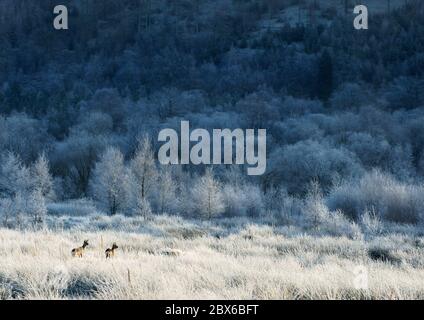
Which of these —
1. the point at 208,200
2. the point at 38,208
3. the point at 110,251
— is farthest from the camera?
the point at 208,200

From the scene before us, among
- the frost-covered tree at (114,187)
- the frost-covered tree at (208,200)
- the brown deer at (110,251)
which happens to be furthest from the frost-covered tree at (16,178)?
the brown deer at (110,251)

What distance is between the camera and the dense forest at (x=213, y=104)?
1002 inches

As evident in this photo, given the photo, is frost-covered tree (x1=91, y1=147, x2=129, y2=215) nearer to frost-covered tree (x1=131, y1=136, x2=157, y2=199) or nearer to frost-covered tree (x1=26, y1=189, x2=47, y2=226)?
frost-covered tree (x1=131, y1=136, x2=157, y2=199)

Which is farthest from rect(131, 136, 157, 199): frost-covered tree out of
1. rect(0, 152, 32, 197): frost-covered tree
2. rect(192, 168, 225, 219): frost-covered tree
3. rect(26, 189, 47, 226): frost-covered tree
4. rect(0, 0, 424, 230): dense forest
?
rect(26, 189, 47, 226): frost-covered tree

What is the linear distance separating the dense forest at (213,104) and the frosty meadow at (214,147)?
1023 millimetres

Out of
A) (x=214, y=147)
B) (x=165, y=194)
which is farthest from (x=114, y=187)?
(x=214, y=147)

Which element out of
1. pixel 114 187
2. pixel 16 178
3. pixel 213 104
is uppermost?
pixel 213 104

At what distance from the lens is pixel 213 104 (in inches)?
2414

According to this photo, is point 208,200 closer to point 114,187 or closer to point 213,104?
point 114,187

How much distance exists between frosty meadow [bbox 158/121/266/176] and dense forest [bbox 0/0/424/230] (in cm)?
102

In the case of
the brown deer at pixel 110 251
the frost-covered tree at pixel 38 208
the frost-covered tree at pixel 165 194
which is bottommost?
the frost-covered tree at pixel 165 194

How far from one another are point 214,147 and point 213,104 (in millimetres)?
20916

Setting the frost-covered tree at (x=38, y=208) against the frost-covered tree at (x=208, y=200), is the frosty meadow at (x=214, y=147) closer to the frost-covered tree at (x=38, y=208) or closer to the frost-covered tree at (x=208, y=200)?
the frost-covered tree at (x=208, y=200)
